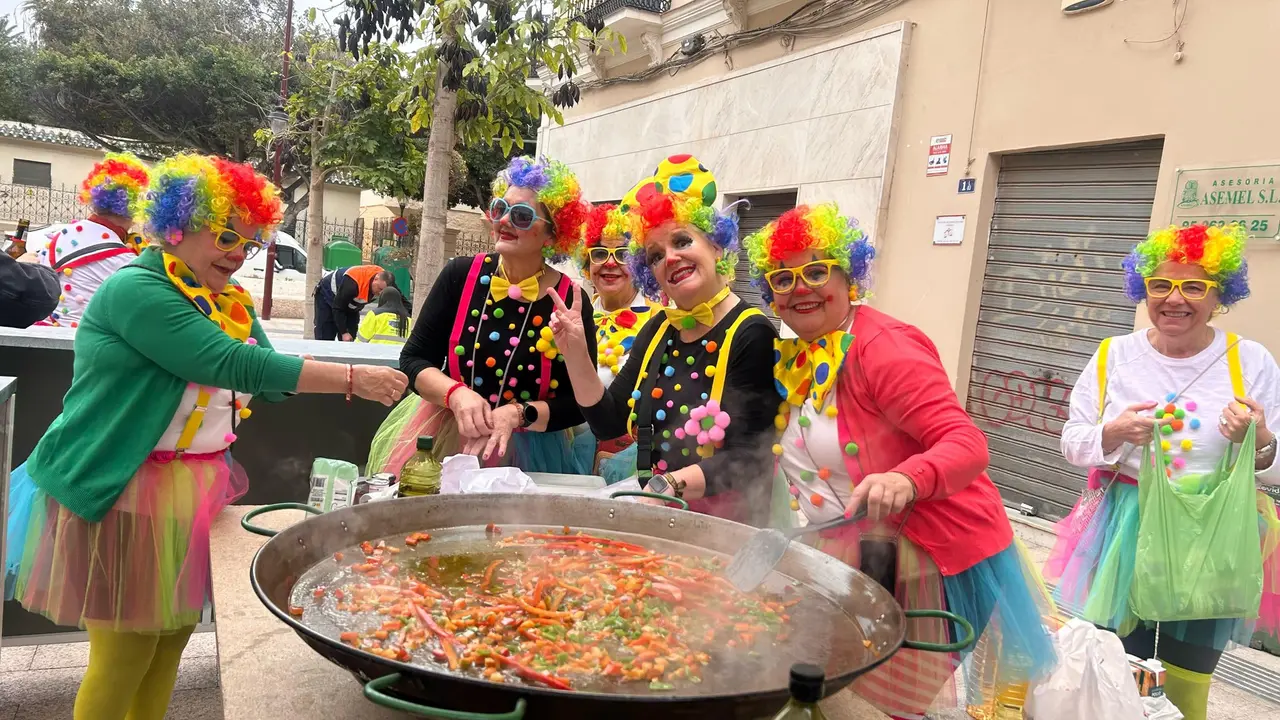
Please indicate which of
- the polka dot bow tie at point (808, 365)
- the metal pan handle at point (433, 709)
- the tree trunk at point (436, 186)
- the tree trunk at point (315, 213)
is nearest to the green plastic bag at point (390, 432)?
the polka dot bow tie at point (808, 365)

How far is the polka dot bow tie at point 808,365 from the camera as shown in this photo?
214 cm

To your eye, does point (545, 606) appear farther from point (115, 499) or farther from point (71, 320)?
point (71, 320)

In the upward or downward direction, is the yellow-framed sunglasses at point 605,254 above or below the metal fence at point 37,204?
below

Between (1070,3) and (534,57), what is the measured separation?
4.16 meters

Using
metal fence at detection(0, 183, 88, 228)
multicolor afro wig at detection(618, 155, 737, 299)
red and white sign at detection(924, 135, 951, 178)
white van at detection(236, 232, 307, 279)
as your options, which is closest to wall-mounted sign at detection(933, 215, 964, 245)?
red and white sign at detection(924, 135, 951, 178)

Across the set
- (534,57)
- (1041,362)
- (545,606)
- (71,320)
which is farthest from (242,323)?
(1041,362)

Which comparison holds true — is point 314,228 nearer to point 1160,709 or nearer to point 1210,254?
point 1210,254

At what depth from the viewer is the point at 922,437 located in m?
1.97

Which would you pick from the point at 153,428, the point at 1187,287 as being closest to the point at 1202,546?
the point at 1187,287

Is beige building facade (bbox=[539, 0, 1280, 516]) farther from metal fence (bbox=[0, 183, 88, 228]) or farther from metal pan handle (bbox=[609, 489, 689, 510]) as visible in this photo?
metal fence (bbox=[0, 183, 88, 228])

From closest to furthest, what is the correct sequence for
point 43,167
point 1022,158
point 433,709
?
point 433,709 < point 1022,158 < point 43,167

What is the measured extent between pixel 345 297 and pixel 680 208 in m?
8.32

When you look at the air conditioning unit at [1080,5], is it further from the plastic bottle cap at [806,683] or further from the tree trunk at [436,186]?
the plastic bottle cap at [806,683]

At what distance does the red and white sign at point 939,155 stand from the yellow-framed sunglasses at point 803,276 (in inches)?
227
